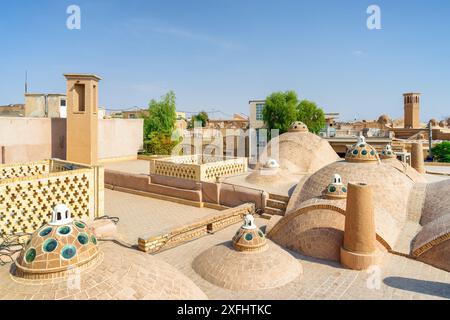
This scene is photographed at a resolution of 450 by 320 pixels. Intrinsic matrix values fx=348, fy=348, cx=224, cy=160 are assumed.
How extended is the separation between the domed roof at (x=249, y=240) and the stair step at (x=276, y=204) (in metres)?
4.95

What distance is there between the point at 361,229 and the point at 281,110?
74.2ft

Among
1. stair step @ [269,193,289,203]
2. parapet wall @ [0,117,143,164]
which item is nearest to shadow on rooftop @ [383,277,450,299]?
stair step @ [269,193,289,203]

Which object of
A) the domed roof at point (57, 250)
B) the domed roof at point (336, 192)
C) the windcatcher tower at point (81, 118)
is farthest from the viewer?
the windcatcher tower at point (81, 118)

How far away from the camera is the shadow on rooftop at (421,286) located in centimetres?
703

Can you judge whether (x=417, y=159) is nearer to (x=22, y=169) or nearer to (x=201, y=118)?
(x=22, y=169)

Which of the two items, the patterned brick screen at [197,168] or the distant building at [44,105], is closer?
the patterned brick screen at [197,168]

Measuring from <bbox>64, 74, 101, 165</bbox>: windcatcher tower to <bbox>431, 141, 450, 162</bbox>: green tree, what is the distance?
102 feet

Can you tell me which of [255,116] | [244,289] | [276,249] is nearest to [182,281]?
[244,289]

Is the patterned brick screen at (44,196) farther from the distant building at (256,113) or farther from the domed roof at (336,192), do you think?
the distant building at (256,113)

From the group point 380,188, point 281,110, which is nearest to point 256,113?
point 281,110

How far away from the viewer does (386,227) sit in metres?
9.50

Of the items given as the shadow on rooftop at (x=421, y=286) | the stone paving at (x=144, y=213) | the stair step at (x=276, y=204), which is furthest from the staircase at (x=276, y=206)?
the shadow on rooftop at (x=421, y=286)

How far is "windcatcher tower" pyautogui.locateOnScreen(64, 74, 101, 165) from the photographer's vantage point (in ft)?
61.3

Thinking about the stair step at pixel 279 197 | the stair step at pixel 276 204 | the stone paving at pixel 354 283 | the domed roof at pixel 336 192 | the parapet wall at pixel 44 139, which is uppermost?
the parapet wall at pixel 44 139
